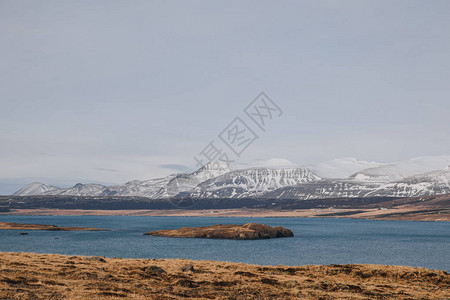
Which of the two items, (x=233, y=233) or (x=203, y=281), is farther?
(x=233, y=233)

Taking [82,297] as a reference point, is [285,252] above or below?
below

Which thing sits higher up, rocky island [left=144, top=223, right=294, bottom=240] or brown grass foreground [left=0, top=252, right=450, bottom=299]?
brown grass foreground [left=0, top=252, right=450, bottom=299]

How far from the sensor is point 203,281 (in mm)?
44531

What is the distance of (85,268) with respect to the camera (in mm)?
49094

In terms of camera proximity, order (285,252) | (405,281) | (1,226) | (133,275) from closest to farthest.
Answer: (133,275), (405,281), (285,252), (1,226)

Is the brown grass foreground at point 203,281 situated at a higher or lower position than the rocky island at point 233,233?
higher

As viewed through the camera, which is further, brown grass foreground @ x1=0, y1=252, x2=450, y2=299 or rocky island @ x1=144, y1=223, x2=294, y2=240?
rocky island @ x1=144, y1=223, x2=294, y2=240

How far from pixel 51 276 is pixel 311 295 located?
25379 mm

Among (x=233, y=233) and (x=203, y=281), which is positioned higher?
(x=203, y=281)

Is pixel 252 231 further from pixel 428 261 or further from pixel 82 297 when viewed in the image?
pixel 82 297

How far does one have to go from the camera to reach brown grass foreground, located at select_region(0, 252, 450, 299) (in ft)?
123

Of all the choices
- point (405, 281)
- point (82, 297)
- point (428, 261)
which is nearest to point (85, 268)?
point (82, 297)

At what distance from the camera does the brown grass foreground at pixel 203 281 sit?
37.4 meters

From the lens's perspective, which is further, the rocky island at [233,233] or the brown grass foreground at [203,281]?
the rocky island at [233,233]
